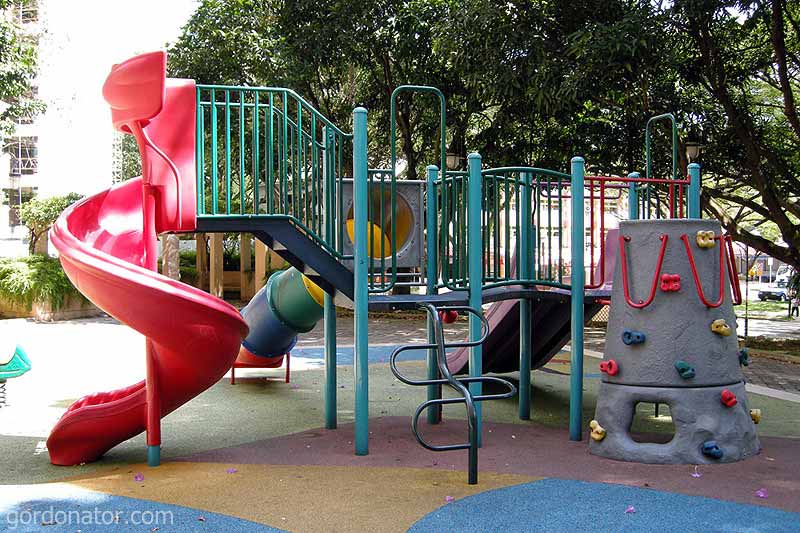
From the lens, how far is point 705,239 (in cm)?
634

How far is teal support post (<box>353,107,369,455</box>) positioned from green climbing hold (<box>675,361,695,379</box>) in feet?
7.76

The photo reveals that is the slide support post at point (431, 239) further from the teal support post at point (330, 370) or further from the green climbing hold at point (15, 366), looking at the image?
the green climbing hold at point (15, 366)

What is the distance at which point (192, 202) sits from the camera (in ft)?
19.6

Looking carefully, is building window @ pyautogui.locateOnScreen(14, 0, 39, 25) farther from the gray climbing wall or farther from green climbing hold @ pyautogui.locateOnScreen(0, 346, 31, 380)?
the gray climbing wall

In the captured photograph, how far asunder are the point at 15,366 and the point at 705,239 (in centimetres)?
645

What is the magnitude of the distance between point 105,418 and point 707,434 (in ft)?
14.6

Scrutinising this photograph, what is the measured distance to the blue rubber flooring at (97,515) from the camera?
4516mm

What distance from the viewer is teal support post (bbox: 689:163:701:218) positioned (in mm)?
7656

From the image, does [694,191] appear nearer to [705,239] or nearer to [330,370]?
[705,239]

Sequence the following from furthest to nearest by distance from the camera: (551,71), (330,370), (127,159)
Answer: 1. (127,159)
2. (551,71)
3. (330,370)

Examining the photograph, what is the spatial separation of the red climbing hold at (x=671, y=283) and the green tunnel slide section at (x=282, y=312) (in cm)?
381

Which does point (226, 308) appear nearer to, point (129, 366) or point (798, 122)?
point (129, 366)

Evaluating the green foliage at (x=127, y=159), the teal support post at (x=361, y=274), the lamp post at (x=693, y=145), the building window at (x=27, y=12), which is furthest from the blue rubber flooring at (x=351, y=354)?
the green foliage at (x=127, y=159)

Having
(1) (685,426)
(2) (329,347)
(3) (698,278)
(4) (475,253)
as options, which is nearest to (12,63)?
(2) (329,347)
